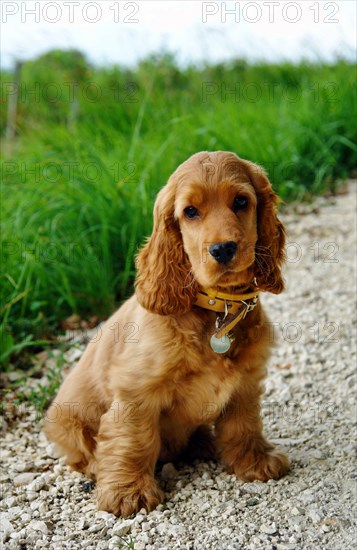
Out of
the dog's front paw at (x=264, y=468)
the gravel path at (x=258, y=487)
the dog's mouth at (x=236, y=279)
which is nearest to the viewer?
the dog's mouth at (x=236, y=279)

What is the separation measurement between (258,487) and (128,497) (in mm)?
624

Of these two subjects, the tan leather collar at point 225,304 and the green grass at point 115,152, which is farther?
the green grass at point 115,152

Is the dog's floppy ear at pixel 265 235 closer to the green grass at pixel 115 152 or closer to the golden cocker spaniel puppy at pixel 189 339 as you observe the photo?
the golden cocker spaniel puppy at pixel 189 339

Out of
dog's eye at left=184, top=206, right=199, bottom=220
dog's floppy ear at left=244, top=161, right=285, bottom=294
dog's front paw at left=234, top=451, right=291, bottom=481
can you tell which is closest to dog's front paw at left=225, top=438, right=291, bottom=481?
dog's front paw at left=234, top=451, right=291, bottom=481

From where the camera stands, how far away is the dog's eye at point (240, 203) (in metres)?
2.92

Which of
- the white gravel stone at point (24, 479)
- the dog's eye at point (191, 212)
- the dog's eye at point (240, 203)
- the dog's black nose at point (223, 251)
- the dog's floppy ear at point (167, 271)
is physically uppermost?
the dog's eye at point (240, 203)

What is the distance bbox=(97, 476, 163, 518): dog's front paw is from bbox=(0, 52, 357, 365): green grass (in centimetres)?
166

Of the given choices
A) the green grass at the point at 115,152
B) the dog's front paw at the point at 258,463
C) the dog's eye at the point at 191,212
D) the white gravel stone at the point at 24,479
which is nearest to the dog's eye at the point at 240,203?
the dog's eye at the point at 191,212

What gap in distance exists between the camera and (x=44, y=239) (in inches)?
207

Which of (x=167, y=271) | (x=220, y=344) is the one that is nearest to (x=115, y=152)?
(x=167, y=271)

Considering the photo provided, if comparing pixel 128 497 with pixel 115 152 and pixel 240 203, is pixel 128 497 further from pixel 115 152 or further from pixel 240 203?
pixel 115 152

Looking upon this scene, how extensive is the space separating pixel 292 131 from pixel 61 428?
485cm

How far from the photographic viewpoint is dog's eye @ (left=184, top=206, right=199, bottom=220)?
2.93 m

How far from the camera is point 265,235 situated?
318cm
